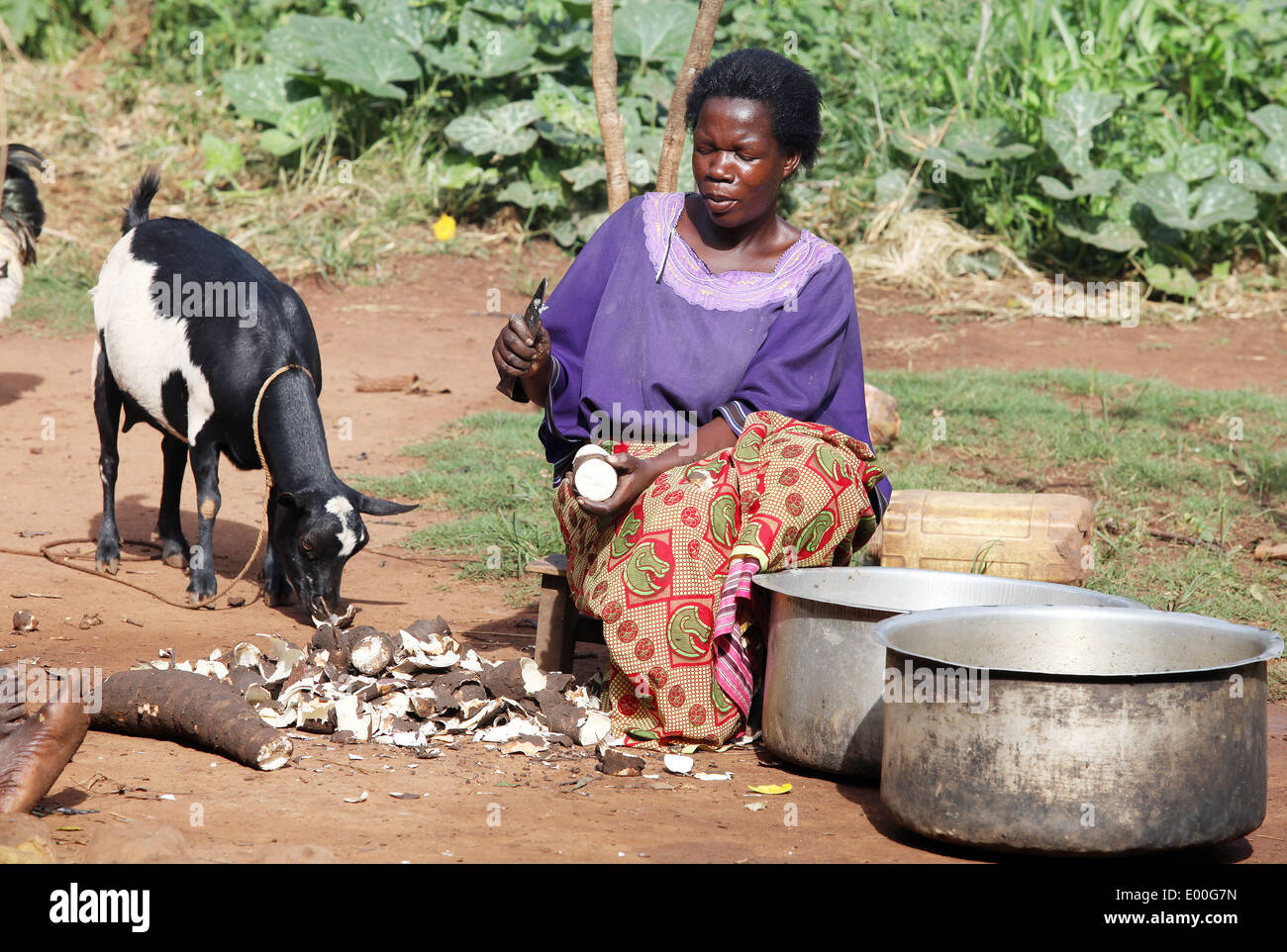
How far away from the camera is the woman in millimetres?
3801

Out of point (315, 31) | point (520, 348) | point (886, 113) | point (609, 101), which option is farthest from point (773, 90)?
point (315, 31)

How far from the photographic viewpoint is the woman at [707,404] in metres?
3.80

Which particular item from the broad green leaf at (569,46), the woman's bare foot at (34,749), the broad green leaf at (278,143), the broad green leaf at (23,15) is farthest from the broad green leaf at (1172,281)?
the broad green leaf at (23,15)

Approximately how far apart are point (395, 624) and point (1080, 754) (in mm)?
2842

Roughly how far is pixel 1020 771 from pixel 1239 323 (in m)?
8.16

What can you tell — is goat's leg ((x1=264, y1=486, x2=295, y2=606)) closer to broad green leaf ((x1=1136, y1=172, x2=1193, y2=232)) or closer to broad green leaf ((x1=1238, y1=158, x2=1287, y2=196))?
broad green leaf ((x1=1136, y1=172, x2=1193, y2=232))

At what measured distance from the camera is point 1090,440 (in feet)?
23.6

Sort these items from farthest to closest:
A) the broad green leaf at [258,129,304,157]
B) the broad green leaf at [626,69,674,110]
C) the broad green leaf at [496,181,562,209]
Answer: the broad green leaf at [258,129,304,157], the broad green leaf at [626,69,674,110], the broad green leaf at [496,181,562,209]

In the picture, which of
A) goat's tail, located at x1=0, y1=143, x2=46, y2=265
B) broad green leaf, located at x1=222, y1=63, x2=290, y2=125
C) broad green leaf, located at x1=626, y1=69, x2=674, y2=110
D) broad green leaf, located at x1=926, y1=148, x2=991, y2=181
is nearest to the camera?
goat's tail, located at x1=0, y1=143, x2=46, y2=265

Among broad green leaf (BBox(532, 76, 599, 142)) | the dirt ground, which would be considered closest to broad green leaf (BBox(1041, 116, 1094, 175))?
the dirt ground

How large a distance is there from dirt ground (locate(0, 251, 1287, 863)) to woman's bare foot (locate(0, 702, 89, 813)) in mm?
94

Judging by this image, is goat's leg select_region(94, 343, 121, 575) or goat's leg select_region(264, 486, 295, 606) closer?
goat's leg select_region(264, 486, 295, 606)
